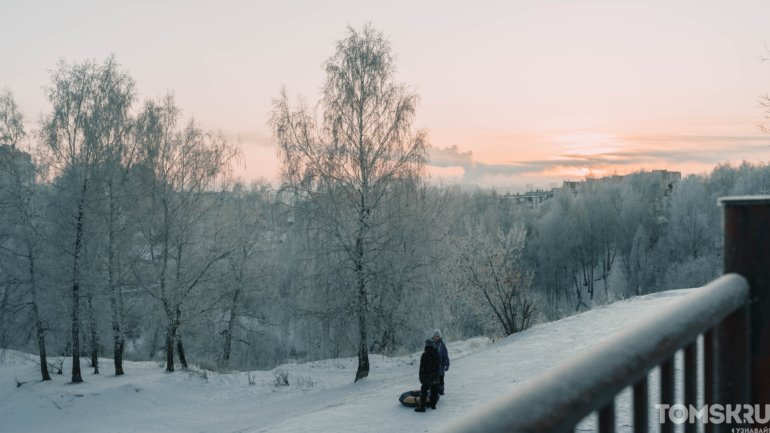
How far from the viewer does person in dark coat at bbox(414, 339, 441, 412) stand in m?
8.13

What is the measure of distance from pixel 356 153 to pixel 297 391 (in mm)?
8127

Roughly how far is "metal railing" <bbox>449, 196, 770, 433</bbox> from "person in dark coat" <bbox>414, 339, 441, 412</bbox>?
7070mm

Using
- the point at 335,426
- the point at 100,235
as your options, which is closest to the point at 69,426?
the point at 100,235

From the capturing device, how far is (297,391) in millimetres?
14922

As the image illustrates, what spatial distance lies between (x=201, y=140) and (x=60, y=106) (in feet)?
16.9

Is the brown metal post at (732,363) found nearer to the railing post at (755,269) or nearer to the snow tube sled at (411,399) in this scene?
the railing post at (755,269)

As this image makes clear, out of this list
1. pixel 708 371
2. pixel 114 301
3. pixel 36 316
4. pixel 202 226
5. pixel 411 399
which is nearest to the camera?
pixel 708 371

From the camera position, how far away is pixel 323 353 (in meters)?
27.0

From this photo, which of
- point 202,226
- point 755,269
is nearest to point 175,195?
point 202,226

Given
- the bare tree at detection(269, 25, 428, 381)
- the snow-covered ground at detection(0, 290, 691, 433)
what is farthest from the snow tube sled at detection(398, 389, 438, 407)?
the bare tree at detection(269, 25, 428, 381)

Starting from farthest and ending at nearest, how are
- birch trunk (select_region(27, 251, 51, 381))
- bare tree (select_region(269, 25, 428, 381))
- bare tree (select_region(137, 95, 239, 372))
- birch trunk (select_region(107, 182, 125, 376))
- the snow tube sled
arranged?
bare tree (select_region(137, 95, 239, 372)) → birch trunk (select_region(107, 182, 125, 376)) → birch trunk (select_region(27, 251, 51, 381)) → bare tree (select_region(269, 25, 428, 381)) → the snow tube sled

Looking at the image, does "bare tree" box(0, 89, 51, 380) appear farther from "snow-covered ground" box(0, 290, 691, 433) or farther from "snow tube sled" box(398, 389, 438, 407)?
"snow tube sled" box(398, 389, 438, 407)

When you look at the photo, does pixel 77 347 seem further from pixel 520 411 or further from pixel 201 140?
pixel 520 411

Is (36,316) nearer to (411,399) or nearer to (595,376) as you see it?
(411,399)
